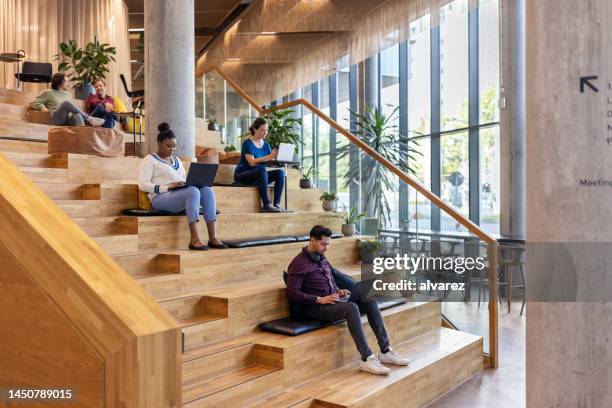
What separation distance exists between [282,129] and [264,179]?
2.10 meters

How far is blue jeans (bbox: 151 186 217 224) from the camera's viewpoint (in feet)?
16.0

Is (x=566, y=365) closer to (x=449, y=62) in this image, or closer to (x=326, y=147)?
(x=326, y=147)

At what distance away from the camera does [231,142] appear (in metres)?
8.83

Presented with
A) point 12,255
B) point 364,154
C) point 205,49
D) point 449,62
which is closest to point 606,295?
point 12,255

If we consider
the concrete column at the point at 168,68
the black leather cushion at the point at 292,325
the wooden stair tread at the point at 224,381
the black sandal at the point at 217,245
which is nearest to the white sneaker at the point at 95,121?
the concrete column at the point at 168,68

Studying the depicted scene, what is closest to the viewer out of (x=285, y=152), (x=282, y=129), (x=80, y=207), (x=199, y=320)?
(x=199, y=320)

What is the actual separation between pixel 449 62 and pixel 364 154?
17.8 feet

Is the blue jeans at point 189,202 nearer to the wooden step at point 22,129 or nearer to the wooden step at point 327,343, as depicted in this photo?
the wooden step at point 327,343

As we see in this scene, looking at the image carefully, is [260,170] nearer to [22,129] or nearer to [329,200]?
[329,200]

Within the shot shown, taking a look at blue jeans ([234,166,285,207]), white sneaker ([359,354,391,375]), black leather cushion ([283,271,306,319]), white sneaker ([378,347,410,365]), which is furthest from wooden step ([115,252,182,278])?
blue jeans ([234,166,285,207])

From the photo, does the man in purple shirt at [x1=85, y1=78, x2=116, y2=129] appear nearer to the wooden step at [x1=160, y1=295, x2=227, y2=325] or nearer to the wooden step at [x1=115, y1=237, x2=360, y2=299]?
the wooden step at [x1=115, y1=237, x2=360, y2=299]

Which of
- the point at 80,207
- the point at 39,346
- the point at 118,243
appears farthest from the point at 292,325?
the point at 39,346

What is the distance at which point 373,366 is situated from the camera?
14.1ft

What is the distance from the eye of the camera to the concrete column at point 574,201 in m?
1.79
